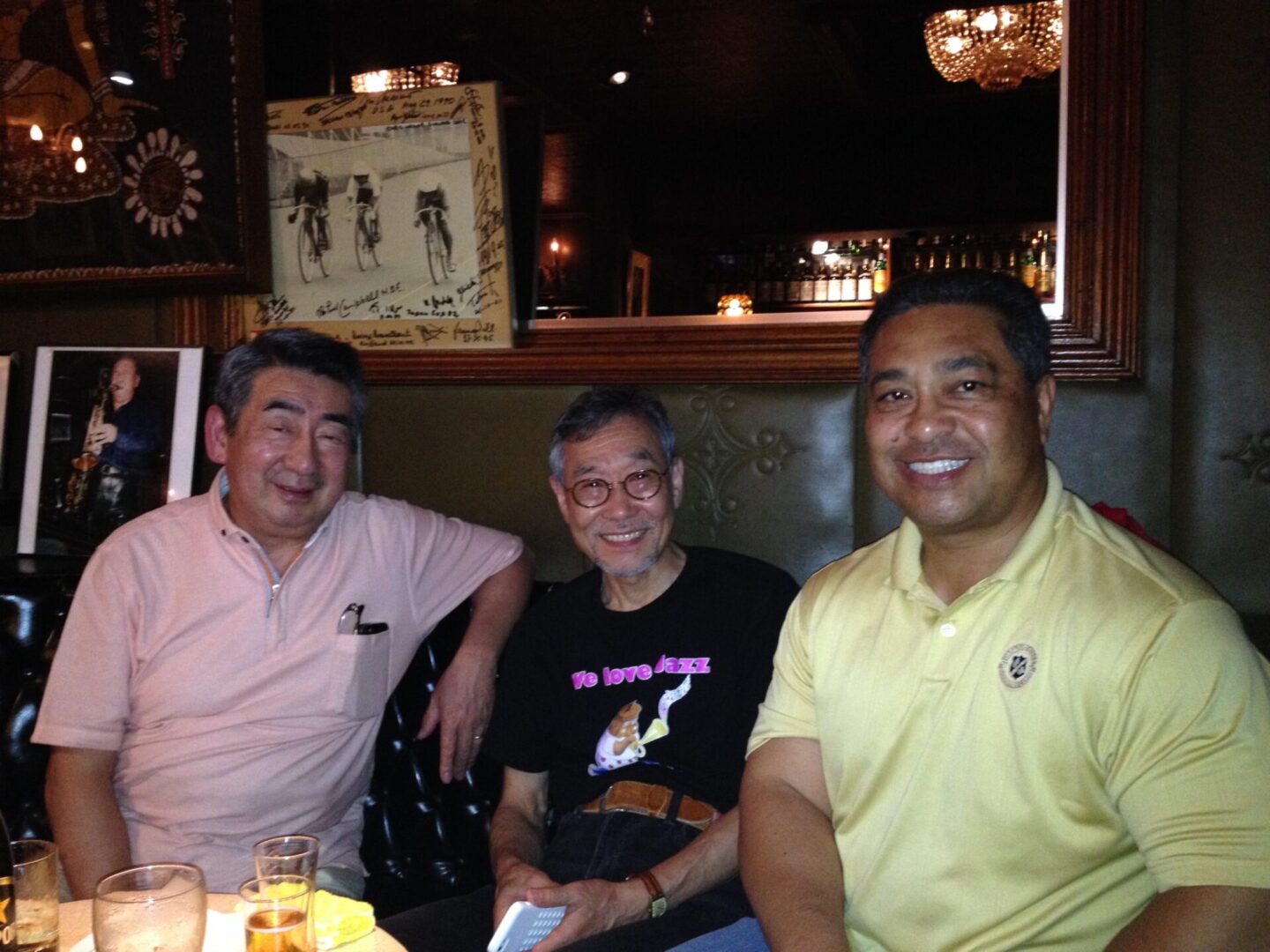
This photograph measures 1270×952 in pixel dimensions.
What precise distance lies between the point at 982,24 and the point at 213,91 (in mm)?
2857

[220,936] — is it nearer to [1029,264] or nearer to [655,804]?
[655,804]

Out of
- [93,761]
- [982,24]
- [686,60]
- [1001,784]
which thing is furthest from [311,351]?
[686,60]

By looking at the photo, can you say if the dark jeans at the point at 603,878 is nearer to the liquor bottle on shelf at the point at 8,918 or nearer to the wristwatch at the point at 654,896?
the wristwatch at the point at 654,896

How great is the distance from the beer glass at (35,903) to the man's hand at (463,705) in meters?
0.96

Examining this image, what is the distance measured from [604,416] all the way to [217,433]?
829 millimetres

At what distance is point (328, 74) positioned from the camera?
2.96 metres

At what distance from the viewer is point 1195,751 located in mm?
1146

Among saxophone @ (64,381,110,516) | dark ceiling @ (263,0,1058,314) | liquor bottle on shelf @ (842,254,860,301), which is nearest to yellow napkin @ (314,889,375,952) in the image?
saxophone @ (64,381,110,516)

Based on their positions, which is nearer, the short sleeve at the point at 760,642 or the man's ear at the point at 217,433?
the short sleeve at the point at 760,642

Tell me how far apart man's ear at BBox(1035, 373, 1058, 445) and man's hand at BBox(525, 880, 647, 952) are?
0.94 metres

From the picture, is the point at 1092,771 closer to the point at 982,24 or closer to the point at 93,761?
the point at 93,761

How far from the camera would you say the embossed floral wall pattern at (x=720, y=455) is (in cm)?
243

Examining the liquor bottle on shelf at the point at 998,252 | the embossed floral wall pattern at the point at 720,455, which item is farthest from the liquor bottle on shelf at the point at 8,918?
the liquor bottle on shelf at the point at 998,252

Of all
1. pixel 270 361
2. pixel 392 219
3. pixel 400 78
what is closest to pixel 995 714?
pixel 270 361
